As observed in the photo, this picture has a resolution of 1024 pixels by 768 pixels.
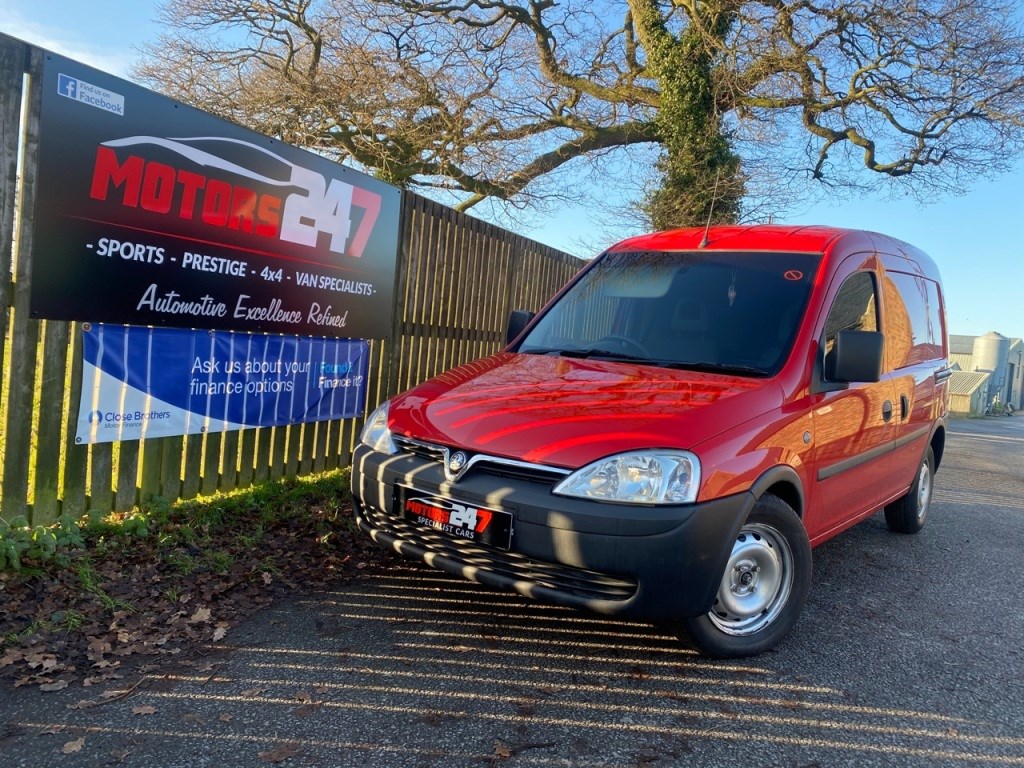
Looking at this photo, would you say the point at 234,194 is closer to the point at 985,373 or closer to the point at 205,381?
the point at 205,381

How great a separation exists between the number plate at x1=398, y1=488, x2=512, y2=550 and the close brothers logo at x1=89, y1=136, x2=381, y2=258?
7.88 feet

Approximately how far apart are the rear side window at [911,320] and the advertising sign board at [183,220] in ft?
13.0

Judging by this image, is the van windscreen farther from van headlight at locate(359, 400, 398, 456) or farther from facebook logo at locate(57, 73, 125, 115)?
facebook logo at locate(57, 73, 125, 115)

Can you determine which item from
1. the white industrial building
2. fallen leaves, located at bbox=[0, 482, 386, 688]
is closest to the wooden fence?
fallen leaves, located at bbox=[0, 482, 386, 688]

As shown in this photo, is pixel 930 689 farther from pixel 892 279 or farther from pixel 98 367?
pixel 98 367

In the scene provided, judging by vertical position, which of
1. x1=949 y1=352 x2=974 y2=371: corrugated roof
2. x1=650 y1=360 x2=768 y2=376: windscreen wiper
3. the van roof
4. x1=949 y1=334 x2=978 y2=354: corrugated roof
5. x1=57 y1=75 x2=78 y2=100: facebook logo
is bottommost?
x1=650 y1=360 x2=768 y2=376: windscreen wiper

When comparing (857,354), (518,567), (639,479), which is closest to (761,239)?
(857,354)

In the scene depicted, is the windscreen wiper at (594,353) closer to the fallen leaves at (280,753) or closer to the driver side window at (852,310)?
the driver side window at (852,310)

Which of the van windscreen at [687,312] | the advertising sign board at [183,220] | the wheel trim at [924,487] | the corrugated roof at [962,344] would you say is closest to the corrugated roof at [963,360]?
the corrugated roof at [962,344]

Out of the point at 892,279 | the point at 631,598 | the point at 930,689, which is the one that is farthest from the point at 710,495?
the point at 892,279

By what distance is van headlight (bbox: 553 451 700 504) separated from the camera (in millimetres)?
2982

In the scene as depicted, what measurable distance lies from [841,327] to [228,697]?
139 inches

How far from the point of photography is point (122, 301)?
14.0 ft

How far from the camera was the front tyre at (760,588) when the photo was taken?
331 cm
